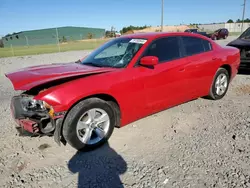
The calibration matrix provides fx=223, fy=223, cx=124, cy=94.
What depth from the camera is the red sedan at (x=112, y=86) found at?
9.71ft

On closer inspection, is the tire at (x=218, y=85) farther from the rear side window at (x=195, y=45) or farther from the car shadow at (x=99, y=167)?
the car shadow at (x=99, y=167)

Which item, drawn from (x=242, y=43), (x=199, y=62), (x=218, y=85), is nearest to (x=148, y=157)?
(x=199, y=62)

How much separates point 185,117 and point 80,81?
7.69 ft

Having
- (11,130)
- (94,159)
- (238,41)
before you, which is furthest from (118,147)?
(238,41)

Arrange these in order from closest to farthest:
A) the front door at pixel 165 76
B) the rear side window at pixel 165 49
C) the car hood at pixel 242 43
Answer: the front door at pixel 165 76 → the rear side window at pixel 165 49 → the car hood at pixel 242 43

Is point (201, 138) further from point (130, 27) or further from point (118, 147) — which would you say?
point (130, 27)

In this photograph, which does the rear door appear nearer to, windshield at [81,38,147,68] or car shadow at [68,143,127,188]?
windshield at [81,38,147,68]

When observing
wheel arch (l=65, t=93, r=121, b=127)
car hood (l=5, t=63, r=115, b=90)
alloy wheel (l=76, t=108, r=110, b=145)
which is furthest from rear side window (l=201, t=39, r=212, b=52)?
alloy wheel (l=76, t=108, r=110, b=145)

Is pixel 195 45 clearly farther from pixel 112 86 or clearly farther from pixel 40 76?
pixel 40 76

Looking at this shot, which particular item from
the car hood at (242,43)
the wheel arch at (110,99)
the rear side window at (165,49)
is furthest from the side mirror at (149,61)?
the car hood at (242,43)

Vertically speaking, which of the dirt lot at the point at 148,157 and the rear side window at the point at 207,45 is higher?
the rear side window at the point at 207,45

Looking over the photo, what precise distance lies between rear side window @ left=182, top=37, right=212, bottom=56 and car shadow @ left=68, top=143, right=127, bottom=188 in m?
2.48

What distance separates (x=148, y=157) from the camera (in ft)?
10.1

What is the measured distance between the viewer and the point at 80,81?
3080mm
